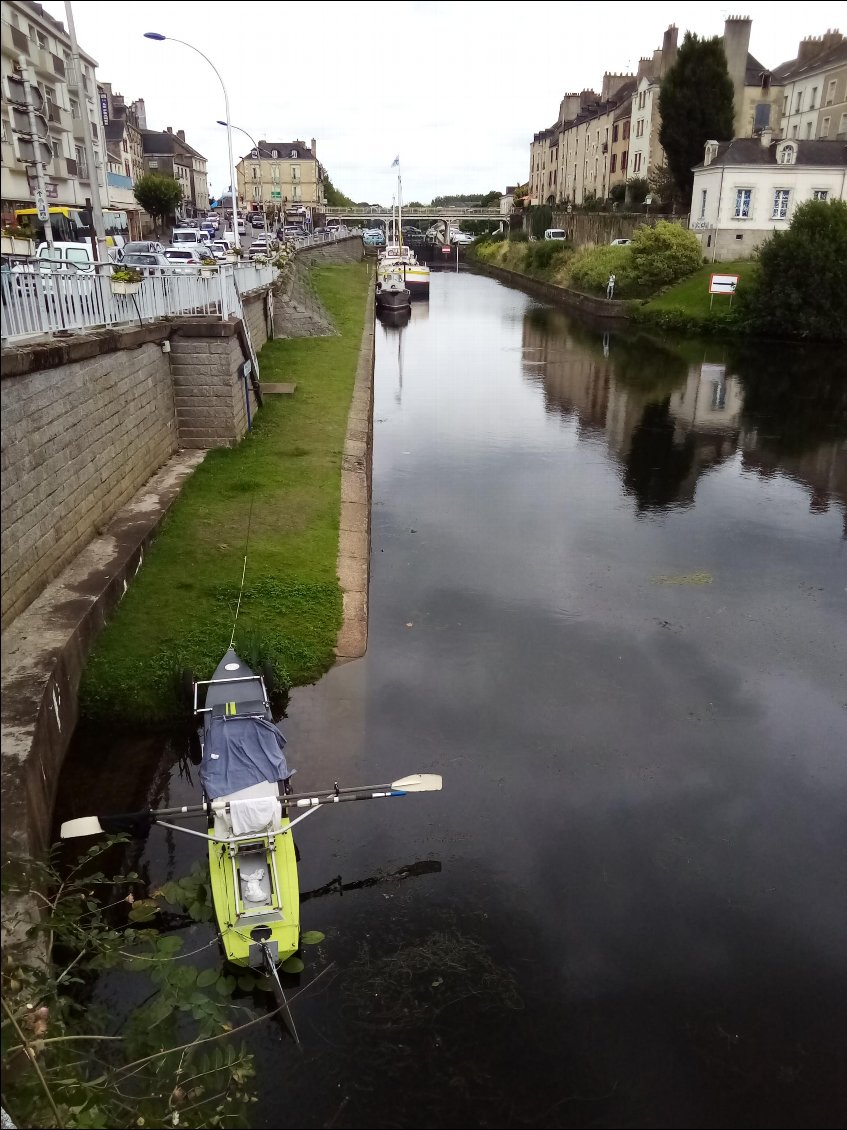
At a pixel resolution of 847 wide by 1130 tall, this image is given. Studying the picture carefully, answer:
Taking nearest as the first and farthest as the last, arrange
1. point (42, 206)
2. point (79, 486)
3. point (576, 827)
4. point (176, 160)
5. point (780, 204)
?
point (576, 827) → point (79, 486) → point (42, 206) → point (780, 204) → point (176, 160)

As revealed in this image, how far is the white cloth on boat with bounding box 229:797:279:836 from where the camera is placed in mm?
7191

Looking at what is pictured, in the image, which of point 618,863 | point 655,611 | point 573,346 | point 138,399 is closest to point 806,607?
point 655,611

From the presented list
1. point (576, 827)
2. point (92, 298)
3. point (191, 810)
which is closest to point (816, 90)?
point (92, 298)

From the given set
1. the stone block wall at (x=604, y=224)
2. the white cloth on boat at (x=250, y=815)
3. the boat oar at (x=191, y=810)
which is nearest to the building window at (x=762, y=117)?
the stone block wall at (x=604, y=224)

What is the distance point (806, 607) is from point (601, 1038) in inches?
394

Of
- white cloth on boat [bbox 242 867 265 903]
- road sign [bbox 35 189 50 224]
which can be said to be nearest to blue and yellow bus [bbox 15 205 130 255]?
road sign [bbox 35 189 50 224]

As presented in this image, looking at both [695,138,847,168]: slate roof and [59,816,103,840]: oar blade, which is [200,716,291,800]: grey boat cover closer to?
[59,816,103,840]: oar blade

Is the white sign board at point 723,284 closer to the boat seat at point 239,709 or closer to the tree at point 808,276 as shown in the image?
the tree at point 808,276

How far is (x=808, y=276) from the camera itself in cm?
4341

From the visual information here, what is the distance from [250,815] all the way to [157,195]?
70.3 metres

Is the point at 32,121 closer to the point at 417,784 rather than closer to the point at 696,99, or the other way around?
the point at 417,784

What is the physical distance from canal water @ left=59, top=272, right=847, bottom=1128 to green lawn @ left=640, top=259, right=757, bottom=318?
32771 mm

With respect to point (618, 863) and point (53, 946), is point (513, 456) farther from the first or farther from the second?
point (53, 946)

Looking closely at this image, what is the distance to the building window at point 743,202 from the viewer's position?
2096 inches
